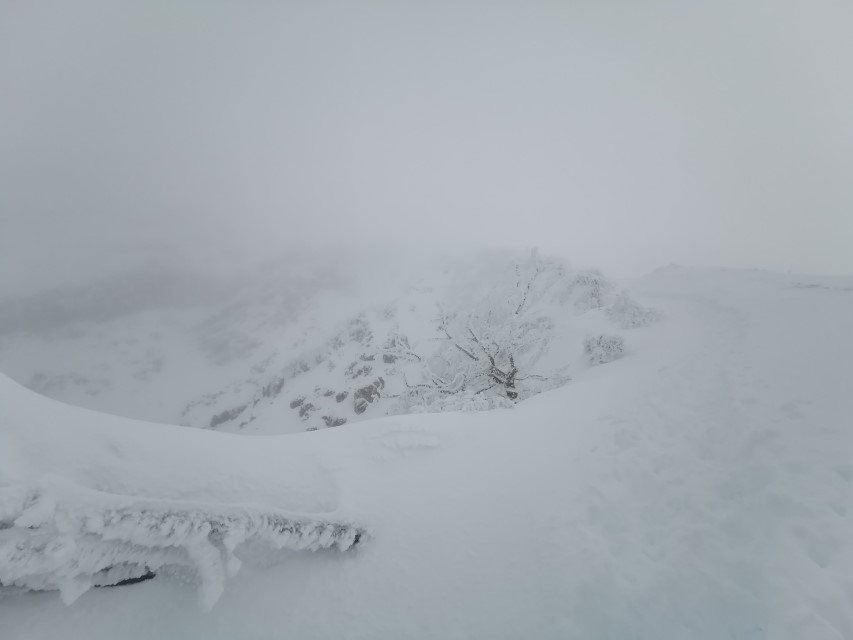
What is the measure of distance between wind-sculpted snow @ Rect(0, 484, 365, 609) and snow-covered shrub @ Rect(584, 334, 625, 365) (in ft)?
45.2

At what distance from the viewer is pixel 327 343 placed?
185 feet

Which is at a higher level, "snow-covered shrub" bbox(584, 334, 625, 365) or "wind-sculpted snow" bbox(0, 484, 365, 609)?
"wind-sculpted snow" bbox(0, 484, 365, 609)

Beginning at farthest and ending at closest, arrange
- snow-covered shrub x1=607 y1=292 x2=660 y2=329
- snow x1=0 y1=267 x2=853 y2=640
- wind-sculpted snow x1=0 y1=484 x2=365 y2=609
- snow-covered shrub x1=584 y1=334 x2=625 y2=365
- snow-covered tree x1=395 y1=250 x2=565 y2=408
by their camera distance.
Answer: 1. snow-covered shrub x1=607 y1=292 x2=660 y2=329
2. snow-covered shrub x1=584 y1=334 x2=625 y2=365
3. snow-covered tree x1=395 y1=250 x2=565 y2=408
4. snow x1=0 y1=267 x2=853 y2=640
5. wind-sculpted snow x1=0 y1=484 x2=365 y2=609

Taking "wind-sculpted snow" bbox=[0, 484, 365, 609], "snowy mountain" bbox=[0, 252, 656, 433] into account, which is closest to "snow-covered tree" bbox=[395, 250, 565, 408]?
"snowy mountain" bbox=[0, 252, 656, 433]

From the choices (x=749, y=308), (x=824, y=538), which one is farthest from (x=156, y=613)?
(x=749, y=308)

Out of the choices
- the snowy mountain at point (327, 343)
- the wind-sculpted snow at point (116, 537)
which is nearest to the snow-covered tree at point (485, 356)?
the snowy mountain at point (327, 343)

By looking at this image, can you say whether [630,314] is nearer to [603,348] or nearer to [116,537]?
[603,348]

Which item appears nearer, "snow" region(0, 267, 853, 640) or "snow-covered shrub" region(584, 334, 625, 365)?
"snow" region(0, 267, 853, 640)

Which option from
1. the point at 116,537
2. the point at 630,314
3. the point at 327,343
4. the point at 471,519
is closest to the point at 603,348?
the point at 630,314

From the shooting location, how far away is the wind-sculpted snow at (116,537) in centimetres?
222

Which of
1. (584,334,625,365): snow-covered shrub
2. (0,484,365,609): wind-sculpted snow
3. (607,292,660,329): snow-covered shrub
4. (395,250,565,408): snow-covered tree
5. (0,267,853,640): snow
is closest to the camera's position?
(0,484,365,609): wind-sculpted snow

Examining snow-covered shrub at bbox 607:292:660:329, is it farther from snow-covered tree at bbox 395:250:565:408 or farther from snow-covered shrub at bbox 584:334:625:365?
snow-covered tree at bbox 395:250:565:408

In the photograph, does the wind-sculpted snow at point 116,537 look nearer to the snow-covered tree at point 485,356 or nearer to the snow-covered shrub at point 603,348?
the snow-covered tree at point 485,356

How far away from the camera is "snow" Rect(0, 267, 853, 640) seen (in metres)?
2.68
